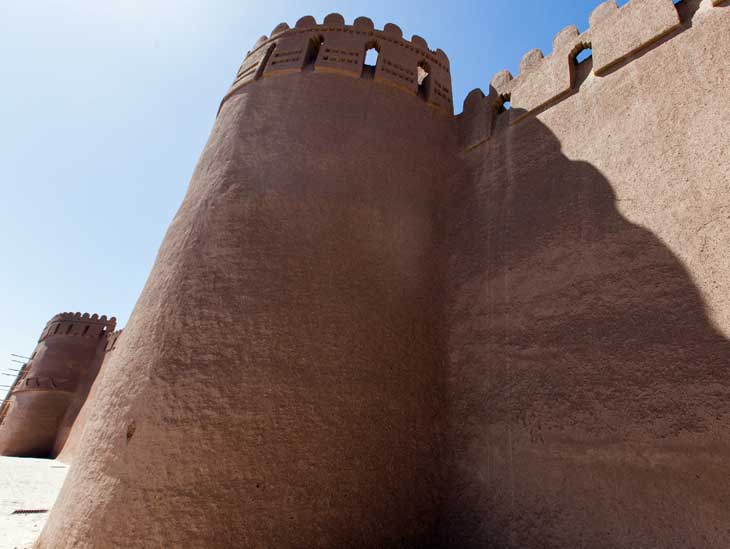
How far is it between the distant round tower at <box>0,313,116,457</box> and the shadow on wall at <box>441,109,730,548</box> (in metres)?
13.2

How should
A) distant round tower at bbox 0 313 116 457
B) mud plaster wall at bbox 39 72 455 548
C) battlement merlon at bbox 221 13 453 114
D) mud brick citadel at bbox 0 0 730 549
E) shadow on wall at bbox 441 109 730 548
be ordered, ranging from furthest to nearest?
1. distant round tower at bbox 0 313 116 457
2. battlement merlon at bbox 221 13 453 114
3. mud plaster wall at bbox 39 72 455 548
4. mud brick citadel at bbox 0 0 730 549
5. shadow on wall at bbox 441 109 730 548

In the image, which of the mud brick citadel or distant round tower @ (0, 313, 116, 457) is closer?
the mud brick citadel

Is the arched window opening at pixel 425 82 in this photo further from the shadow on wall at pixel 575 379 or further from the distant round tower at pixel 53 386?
the distant round tower at pixel 53 386

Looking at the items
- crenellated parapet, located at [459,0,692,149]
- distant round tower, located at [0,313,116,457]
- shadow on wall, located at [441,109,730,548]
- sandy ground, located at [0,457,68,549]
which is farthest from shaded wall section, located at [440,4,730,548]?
distant round tower, located at [0,313,116,457]

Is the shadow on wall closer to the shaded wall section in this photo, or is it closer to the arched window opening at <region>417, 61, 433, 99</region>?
the shaded wall section

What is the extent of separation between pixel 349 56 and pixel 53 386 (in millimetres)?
13799

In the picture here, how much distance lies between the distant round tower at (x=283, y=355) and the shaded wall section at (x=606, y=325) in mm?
529

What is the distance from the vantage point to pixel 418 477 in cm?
332

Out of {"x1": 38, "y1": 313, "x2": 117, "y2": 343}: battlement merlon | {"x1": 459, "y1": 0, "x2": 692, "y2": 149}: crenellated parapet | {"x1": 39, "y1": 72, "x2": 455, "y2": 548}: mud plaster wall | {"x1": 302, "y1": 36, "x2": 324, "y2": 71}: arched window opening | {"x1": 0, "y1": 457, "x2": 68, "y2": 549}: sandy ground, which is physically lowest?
{"x1": 0, "y1": 457, "x2": 68, "y2": 549}: sandy ground

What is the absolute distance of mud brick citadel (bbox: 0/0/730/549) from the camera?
2572 mm

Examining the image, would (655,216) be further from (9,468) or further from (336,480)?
(9,468)

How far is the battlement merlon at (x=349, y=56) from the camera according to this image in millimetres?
5078

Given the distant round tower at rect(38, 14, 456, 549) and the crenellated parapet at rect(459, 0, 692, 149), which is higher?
the crenellated parapet at rect(459, 0, 692, 149)

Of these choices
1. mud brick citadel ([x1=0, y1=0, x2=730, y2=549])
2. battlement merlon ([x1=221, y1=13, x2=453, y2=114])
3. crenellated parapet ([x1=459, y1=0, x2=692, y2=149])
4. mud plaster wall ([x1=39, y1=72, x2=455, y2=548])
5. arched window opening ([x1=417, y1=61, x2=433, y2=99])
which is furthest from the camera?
arched window opening ([x1=417, y1=61, x2=433, y2=99])
